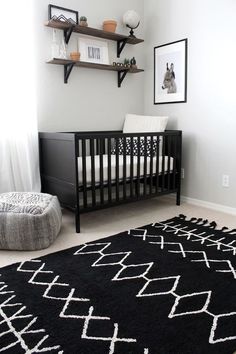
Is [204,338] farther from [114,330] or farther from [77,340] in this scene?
[77,340]

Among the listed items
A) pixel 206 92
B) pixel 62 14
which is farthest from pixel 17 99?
pixel 206 92

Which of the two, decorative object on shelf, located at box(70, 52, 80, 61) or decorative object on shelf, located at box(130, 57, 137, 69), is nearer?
decorative object on shelf, located at box(70, 52, 80, 61)

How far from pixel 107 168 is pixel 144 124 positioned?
97 cm

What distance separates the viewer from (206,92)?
2982mm

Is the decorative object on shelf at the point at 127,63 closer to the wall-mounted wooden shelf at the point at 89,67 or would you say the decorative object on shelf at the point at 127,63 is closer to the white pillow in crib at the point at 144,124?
the wall-mounted wooden shelf at the point at 89,67

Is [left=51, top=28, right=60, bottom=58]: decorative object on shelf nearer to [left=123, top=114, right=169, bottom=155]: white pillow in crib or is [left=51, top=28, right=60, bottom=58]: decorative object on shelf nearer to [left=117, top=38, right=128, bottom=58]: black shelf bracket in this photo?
[left=117, top=38, right=128, bottom=58]: black shelf bracket

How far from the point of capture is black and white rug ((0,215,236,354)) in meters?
1.17

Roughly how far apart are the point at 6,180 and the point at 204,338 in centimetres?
209

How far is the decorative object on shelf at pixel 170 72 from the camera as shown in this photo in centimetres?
317

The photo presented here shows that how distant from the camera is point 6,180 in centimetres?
267

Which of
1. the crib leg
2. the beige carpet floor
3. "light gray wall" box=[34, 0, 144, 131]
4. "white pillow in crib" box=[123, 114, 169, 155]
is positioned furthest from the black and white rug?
"light gray wall" box=[34, 0, 144, 131]

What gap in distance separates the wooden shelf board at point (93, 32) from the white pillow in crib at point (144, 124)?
83 cm

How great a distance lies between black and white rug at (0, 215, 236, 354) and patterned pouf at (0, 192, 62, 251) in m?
0.18

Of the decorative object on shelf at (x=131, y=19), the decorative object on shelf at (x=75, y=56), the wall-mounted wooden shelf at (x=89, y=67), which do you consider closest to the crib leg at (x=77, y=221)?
the wall-mounted wooden shelf at (x=89, y=67)
